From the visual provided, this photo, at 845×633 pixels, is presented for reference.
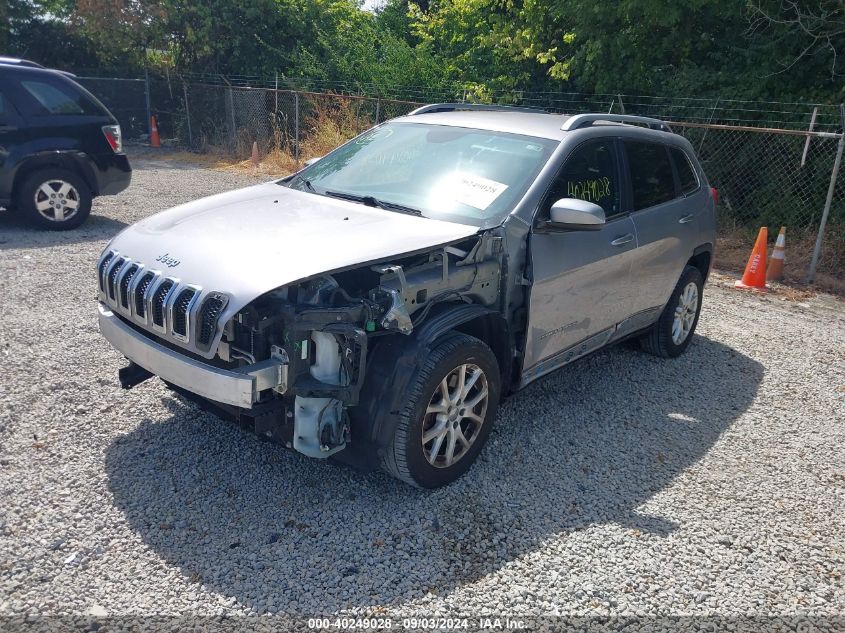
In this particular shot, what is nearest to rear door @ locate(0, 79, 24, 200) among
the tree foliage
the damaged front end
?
the damaged front end

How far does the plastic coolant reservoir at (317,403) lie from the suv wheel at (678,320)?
3415mm

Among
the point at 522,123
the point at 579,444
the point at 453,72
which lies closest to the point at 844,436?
the point at 579,444

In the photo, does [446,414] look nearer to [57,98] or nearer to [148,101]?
[57,98]

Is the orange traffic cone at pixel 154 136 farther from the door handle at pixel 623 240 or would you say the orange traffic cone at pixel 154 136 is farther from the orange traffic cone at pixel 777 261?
the door handle at pixel 623 240

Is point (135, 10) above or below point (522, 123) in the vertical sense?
above

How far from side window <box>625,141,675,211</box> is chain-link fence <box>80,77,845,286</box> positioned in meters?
4.07

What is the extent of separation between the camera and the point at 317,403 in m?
3.29

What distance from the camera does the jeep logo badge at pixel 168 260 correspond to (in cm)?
346

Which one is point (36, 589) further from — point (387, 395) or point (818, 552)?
point (818, 552)

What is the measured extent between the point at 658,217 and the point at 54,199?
714cm

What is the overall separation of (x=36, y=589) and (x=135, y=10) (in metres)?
19.7

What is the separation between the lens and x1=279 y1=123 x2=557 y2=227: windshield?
4207 millimetres

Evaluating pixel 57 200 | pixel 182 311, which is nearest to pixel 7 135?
pixel 57 200

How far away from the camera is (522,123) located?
4.86 metres
